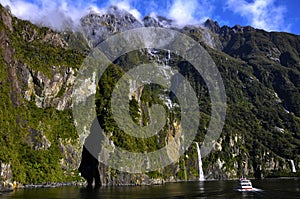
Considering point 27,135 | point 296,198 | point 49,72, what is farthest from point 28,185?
point 296,198

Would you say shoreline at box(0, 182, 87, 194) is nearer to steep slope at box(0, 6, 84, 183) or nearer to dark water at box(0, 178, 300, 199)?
steep slope at box(0, 6, 84, 183)

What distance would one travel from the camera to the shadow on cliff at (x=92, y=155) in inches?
6402

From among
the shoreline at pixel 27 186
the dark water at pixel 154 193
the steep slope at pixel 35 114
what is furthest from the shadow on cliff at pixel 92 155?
the dark water at pixel 154 193

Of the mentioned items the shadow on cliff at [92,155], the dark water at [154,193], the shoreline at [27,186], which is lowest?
the dark water at [154,193]

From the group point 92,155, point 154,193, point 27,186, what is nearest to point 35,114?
point 92,155

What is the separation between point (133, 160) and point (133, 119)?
96.6 ft

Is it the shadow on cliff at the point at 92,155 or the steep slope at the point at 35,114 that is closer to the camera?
the steep slope at the point at 35,114

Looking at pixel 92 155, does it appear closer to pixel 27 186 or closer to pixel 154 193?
pixel 27 186

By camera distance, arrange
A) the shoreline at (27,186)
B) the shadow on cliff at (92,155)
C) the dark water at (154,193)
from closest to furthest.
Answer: the dark water at (154,193), the shoreline at (27,186), the shadow on cliff at (92,155)

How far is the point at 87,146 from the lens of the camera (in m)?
177

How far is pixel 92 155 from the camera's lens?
172 metres

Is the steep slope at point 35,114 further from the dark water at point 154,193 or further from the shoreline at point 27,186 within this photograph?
the dark water at point 154,193

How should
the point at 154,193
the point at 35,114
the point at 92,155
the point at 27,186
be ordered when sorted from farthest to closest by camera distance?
the point at 92,155, the point at 35,114, the point at 27,186, the point at 154,193

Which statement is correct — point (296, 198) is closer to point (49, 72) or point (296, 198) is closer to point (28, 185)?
point (28, 185)
